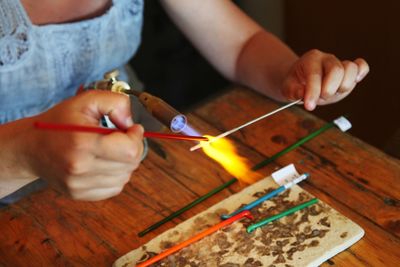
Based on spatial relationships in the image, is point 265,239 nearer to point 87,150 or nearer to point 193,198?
point 193,198

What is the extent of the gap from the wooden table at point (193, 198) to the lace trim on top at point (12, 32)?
28 centimetres

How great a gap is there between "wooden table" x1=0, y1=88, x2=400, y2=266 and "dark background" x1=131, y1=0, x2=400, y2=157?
31cm

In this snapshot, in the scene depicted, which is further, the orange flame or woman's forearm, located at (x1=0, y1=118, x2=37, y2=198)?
the orange flame

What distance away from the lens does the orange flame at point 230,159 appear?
3.26 feet

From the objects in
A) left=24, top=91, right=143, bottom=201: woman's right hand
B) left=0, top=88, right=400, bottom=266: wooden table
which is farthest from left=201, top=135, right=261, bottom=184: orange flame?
left=24, top=91, right=143, bottom=201: woman's right hand

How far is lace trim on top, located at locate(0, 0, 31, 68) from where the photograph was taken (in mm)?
1060

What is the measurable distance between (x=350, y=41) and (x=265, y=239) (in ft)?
3.08

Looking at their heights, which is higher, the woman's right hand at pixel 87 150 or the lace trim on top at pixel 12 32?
the woman's right hand at pixel 87 150

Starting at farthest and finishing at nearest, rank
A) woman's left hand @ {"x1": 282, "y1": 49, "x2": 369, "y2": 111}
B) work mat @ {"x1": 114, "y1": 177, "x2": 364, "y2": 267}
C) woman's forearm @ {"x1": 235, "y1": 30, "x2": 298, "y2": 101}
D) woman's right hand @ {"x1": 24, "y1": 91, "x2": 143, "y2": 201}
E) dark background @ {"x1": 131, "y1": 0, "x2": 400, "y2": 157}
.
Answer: dark background @ {"x1": 131, "y1": 0, "x2": 400, "y2": 157} < woman's forearm @ {"x1": 235, "y1": 30, "x2": 298, "y2": 101} < woman's left hand @ {"x1": 282, "y1": 49, "x2": 369, "y2": 111} < work mat @ {"x1": 114, "y1": 177, "x2": 364, "y2": 267} < woman's right hand @ {"x1": 24, "y1": 91, "x2": 143, "y2": 201}

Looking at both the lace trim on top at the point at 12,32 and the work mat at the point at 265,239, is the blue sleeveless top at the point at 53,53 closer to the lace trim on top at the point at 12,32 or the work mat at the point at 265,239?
the lace trim on top at the point at 12,32

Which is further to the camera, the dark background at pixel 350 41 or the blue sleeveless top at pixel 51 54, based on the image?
the dark background at pixel 350 41

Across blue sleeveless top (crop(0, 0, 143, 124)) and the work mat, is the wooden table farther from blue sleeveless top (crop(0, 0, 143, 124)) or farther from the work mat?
blue sleeveless top (crop(0, 0, 143, 124))

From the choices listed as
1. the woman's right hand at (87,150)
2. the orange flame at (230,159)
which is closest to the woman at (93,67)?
the woman's right hand at (87,150)

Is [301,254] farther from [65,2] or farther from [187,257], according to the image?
[65,2]
